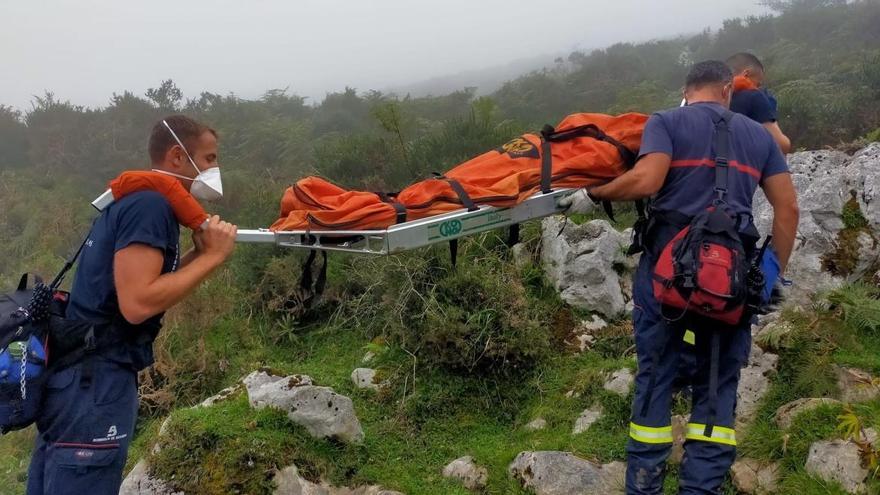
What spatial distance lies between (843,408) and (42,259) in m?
11.2

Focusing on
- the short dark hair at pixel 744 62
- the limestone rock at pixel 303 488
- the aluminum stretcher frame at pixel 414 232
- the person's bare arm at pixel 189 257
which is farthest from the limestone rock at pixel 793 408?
the person's bare arm at pixel 189 257

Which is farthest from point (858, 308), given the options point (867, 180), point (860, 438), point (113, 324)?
point (113, 324)

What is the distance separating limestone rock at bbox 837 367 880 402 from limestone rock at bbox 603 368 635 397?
4.36 feet

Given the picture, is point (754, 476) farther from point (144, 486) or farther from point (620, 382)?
point (144, 486)

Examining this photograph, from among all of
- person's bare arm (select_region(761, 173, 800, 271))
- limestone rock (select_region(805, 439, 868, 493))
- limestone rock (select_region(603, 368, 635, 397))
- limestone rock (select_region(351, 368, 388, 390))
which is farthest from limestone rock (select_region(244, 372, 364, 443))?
person's bare arm (select_region(761, 173, 800, 271))

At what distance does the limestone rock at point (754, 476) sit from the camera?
3688 mm

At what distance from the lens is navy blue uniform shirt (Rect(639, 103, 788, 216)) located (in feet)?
10.3

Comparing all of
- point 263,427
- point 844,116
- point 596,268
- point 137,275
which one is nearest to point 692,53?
point 844,116

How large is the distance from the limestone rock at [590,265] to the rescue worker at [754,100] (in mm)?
2065

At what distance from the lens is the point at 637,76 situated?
16.5m

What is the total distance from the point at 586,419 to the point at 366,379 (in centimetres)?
199

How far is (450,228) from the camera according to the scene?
132 inches

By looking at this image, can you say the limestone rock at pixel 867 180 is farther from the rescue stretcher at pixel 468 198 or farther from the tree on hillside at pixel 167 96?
the tree on hillside at pixel 167 96

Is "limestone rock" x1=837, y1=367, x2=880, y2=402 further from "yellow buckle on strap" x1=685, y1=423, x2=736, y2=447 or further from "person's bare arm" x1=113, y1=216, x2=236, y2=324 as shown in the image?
"person's bare arm" x1=113, y1=216, x2=236, y2=324
